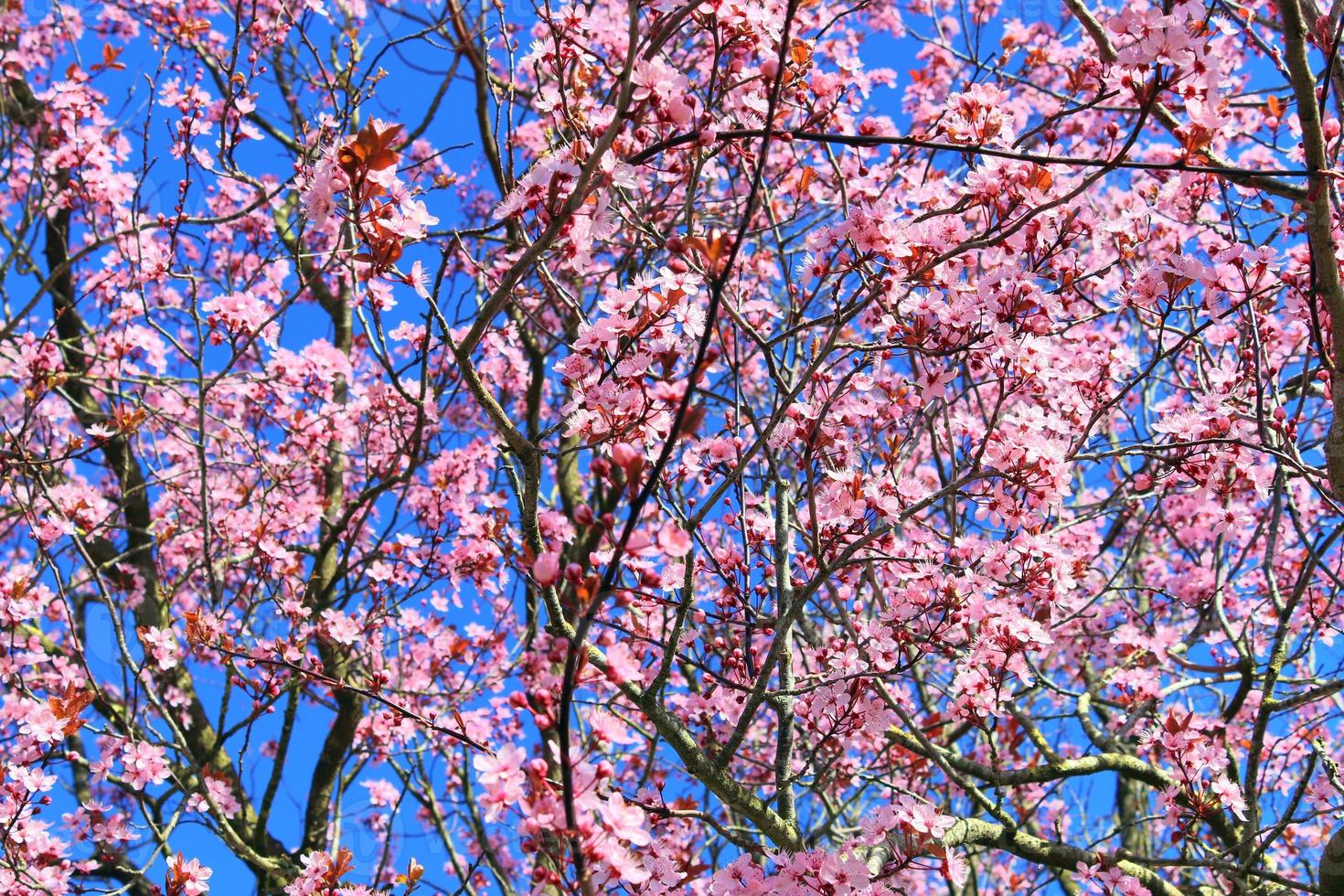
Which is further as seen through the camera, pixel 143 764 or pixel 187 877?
pixel 143 764

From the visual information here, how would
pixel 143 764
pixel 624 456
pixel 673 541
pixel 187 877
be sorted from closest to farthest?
1. pixel 624 456
2. pixel 673 541
3. pixel 187 877
4. pixel 143 764

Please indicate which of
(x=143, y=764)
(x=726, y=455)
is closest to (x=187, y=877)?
(x=143, y=764)

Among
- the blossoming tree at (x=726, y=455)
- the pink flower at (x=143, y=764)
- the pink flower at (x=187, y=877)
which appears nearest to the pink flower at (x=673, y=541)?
the blossoming tree at (x=726, y=455)

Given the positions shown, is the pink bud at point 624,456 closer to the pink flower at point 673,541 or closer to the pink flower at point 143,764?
the pink flower at point 673,541

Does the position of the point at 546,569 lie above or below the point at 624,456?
below

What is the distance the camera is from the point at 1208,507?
493cm

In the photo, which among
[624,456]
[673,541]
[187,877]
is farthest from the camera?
[187,877]

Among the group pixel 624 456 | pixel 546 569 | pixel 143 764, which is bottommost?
pixel 546 569

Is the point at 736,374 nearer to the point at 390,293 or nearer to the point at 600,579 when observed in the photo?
the point at 390,293

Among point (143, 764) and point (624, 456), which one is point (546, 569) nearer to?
point (624, 456)

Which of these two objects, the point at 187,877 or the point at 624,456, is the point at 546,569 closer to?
the point at 624,456

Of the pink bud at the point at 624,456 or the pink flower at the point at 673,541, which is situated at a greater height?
the pink bud at the point at 624,456

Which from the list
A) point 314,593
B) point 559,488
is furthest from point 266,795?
point 559,488

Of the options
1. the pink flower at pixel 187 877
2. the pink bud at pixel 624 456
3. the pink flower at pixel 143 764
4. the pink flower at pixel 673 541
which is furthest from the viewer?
the pink flower at pixel 143 764
